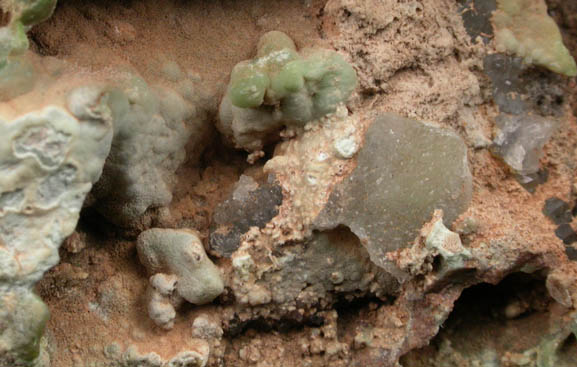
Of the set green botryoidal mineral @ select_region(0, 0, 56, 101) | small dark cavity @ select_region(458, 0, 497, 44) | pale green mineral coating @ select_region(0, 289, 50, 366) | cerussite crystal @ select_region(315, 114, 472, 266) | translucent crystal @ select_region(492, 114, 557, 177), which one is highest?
green botryoidal mineral @ select_region(0, 0, 56, 101)

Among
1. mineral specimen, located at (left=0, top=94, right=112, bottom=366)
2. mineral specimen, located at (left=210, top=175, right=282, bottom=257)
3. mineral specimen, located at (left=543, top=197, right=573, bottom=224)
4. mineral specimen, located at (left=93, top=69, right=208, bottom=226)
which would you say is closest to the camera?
mineral specimen, located at (left=0, top=94, right=112, bottom=366)

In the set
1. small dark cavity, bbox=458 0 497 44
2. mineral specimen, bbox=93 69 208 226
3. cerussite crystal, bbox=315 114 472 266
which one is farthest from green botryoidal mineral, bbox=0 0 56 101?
small dark cavity, bbox=458 0 497 44

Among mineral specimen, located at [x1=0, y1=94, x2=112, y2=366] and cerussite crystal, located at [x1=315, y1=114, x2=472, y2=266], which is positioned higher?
mineral specimen, located at [x1=0, y1=94, x2=112, y2=366]

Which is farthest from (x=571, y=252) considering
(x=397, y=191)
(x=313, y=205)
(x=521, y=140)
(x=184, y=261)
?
(x=184, y=261)

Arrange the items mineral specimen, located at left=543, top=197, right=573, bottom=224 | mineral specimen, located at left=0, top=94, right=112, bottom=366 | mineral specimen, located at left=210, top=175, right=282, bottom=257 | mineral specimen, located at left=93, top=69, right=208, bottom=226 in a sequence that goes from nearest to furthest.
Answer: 1. mineral specimen, located at left=0, top=94, right=112, bottom=366
2. mineral specimen, located at left=93, top=69, right=208, bottom=226
3. mineral specimen, located at left=210, top=175, right=282, bottom=257
4. mineral specimen, located at left=543, top=197, right=573, bottom=224

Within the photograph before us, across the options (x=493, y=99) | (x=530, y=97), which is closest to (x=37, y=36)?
(x=493, y=99)

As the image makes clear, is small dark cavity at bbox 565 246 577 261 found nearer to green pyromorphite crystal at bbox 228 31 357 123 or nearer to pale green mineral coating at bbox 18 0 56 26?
green pyromorphite crystal at bbox 228 31 357 123
